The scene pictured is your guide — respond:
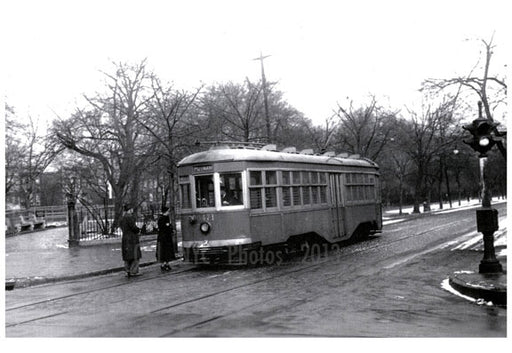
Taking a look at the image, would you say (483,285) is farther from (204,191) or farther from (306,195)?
(306,195)

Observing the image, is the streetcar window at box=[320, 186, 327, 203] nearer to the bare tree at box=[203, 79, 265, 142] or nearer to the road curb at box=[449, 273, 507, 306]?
the road curb at box=[449, 273, 507, 306]

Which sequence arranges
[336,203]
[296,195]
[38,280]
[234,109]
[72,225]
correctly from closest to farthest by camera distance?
[38,280], [296,195], [336,203], [72,225], [234,109]

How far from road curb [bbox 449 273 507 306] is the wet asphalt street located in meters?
0.30

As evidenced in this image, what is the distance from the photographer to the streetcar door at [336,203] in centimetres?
1998

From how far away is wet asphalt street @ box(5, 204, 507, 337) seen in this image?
8141mm

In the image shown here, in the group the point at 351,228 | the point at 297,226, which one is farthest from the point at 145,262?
the point at 351,228

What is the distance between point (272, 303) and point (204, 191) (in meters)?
6.39

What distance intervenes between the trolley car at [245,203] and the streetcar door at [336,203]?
1194 mm

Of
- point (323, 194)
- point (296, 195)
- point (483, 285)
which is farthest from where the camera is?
point (323, 194)

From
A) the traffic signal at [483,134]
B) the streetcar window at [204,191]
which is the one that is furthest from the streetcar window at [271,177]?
the traffic signal at [483,134]

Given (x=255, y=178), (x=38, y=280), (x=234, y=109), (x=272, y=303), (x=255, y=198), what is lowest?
(x=272, y=303)

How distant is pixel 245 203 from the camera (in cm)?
1588

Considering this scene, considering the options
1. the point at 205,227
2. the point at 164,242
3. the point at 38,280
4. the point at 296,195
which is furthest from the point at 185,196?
the point at 38,280
